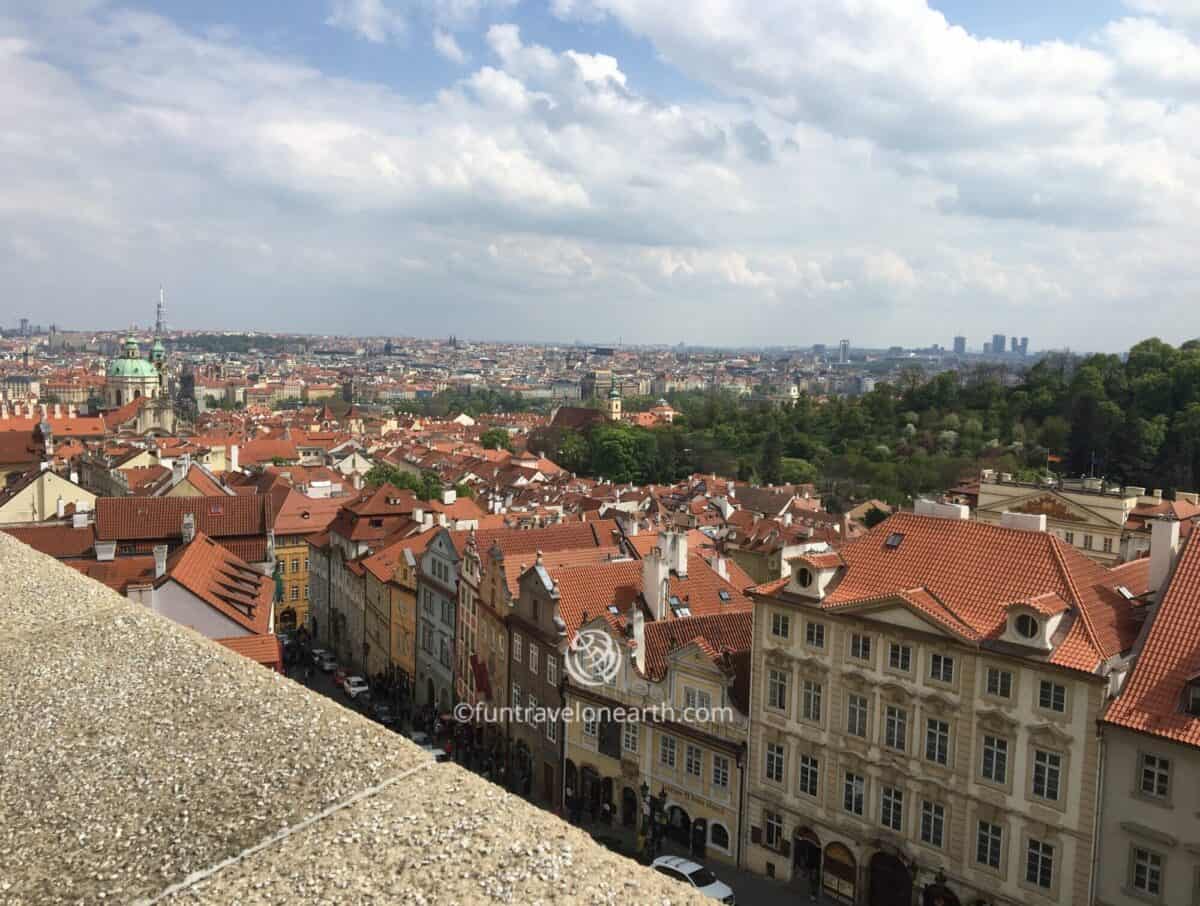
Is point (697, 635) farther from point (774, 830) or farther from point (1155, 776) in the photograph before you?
point (1155, 776)

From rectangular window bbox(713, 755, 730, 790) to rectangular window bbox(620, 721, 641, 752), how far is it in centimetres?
262

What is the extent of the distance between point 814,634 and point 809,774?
10.7 ft

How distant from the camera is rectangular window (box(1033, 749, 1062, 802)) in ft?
68.0

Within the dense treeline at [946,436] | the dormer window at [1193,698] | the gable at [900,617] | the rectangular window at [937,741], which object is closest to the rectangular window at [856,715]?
the rectangular window at [937,741]

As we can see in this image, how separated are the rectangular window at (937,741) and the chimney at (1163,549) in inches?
210

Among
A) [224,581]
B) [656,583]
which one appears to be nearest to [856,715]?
[656,583]

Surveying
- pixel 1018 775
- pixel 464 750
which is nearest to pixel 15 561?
pixel 464 750

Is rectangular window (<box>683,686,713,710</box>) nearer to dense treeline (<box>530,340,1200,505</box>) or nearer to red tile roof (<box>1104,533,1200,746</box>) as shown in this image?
red tile roof (<box>1104,533,1200,746</box>)

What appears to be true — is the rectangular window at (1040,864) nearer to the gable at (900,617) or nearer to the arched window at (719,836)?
the gable at (900,617)

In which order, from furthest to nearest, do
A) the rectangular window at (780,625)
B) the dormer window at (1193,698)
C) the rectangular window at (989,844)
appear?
the rectangular window at (780,625) → the rectangular window at (989,844) → the dormer window at (1193,698)

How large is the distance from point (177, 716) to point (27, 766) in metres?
2.60

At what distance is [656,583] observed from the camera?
3147 centimetres

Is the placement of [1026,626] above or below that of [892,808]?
above

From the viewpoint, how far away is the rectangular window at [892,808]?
23.3 m
